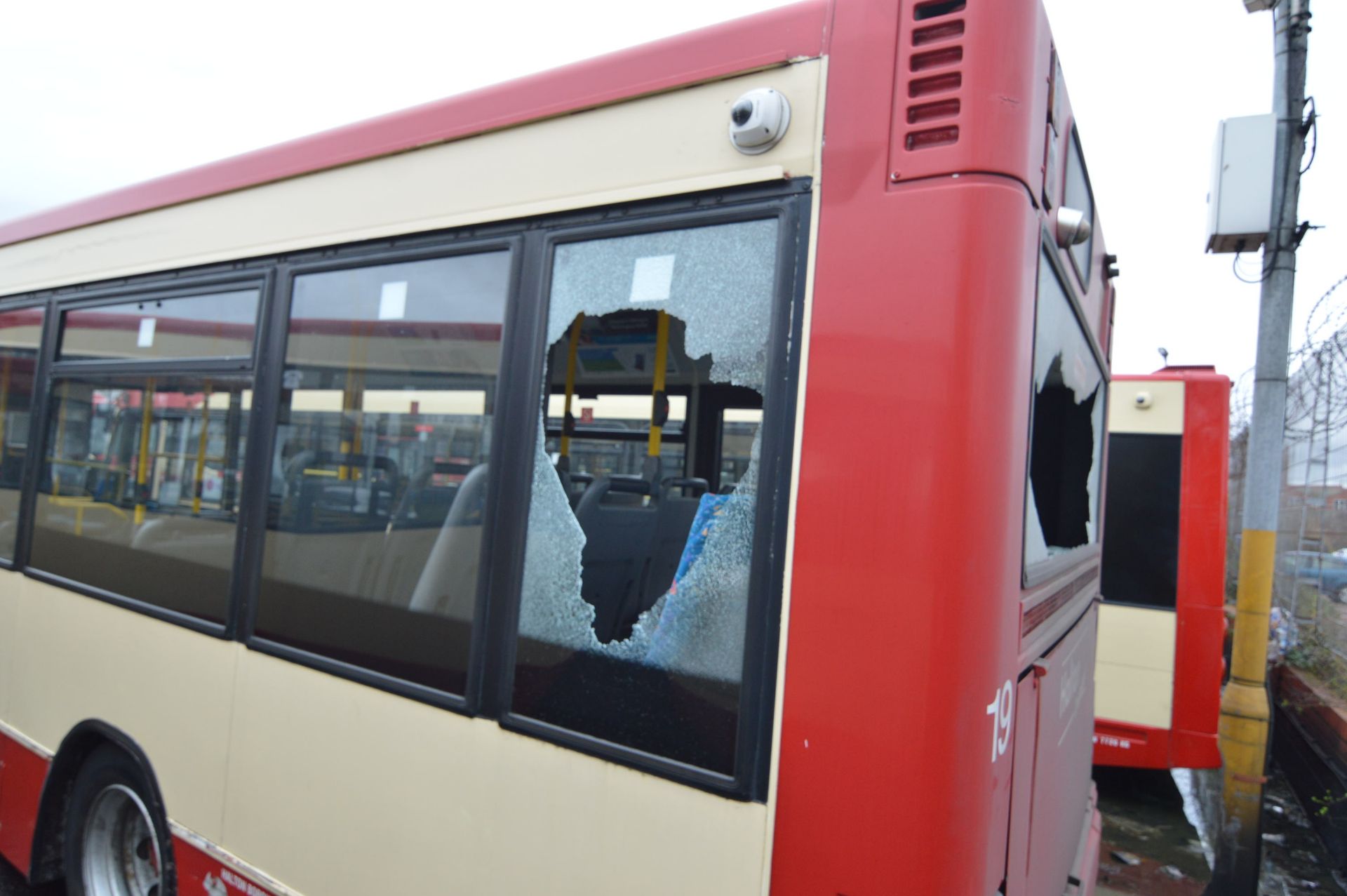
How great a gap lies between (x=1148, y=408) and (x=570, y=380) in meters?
4.73

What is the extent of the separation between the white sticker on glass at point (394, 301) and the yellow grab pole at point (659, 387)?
69 cm

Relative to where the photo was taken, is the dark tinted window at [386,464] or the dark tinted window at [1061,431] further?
the dark tinted window at [386,464]

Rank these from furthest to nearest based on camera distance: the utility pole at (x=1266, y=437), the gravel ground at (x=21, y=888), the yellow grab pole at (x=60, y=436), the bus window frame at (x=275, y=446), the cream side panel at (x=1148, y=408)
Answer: the cream side panel at (x=1148, y=408) → the utility pole at (x=1266, y=437) → the gravel ground at (x=21, y=888) → the yellow grab pole at (x=60, y=436) → the bus window frame at (x=275, y=446)

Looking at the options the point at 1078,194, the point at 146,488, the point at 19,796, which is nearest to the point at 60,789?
the point at 19,796

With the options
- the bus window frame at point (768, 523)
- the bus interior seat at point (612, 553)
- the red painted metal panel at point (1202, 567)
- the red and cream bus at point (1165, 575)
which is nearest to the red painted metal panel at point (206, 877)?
the bus interior seat at point (612, 553)

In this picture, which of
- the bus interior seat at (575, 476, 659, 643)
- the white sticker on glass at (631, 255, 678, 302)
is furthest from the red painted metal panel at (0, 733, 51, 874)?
the white sticker on glass at (631, 255, 678, 302)

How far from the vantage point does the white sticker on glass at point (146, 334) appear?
3.00m

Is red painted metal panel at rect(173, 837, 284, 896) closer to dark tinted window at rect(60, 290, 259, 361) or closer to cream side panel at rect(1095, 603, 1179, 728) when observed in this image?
dark tinted window at rect(60, 290, 259, 361)

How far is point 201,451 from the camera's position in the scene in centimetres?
287

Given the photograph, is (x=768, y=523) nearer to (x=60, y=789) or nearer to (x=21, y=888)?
(x=60, y=789)

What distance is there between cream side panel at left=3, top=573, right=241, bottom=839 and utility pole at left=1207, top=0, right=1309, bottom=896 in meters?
5.10

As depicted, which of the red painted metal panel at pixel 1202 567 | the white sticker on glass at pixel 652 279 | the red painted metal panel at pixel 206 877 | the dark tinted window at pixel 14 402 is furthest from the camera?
the red painted metal panel at pixel 1202 567

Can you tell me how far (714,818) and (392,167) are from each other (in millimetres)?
1808

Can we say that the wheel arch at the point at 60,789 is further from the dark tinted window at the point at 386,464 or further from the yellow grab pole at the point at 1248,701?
the yellow grab pole at the point at 1248,701
